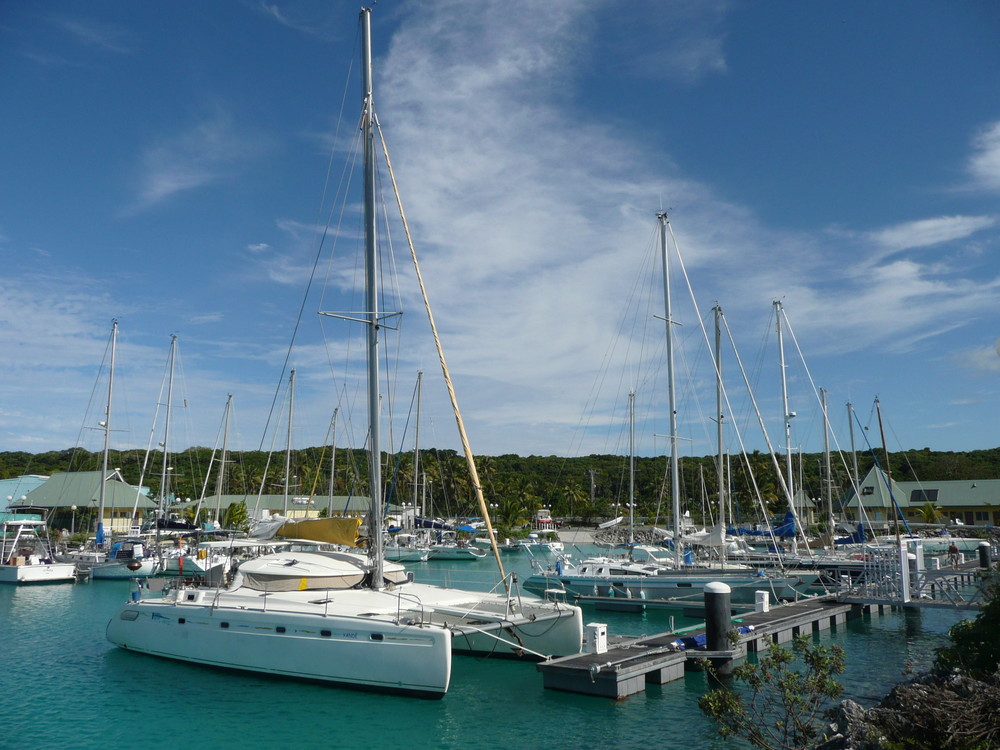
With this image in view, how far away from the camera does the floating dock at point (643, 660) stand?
17.1 metres

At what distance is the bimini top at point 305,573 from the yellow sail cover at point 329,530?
2.48 feet

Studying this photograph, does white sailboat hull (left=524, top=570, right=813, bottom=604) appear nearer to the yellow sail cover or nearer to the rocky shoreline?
the yellow sail cover

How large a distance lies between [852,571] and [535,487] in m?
74.1

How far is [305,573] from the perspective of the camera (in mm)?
19641

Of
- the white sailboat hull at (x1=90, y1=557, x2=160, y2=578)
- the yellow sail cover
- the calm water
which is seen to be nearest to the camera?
the calm water

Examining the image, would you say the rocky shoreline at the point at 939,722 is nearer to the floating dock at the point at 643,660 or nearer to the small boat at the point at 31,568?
the floating dock at the point at 643,660

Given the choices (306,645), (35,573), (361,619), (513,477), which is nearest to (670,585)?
(361,619)

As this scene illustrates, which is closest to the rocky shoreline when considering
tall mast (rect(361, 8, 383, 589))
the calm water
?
the calm water

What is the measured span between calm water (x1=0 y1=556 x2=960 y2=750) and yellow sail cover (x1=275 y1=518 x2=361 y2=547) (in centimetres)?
433

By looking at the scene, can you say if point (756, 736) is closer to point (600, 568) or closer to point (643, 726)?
point (643, 726)

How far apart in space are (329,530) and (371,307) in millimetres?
7118

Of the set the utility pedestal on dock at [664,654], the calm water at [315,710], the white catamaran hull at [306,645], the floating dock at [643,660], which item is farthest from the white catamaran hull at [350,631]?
the utility pedestal on dock at [664,654]

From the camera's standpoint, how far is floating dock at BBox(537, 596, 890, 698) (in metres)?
17.1

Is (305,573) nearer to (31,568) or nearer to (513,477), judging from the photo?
(31,568)
